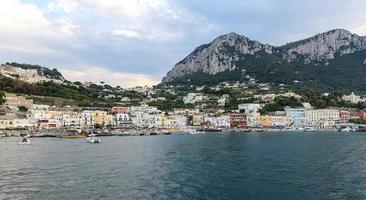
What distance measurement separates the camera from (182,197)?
25703 mm

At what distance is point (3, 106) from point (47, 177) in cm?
8917

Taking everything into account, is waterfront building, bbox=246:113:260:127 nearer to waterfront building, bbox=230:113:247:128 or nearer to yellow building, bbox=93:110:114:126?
waterfront building, bbox=230:113:247:128

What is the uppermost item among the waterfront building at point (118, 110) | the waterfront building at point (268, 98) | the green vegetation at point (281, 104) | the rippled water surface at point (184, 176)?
the waterfront building at point (268, 98)

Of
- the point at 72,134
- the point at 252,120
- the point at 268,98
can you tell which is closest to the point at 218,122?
the point at 252,120

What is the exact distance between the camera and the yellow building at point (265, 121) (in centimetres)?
13388

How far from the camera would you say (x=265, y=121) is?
135 metres

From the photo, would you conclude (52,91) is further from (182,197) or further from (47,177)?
(182,197)

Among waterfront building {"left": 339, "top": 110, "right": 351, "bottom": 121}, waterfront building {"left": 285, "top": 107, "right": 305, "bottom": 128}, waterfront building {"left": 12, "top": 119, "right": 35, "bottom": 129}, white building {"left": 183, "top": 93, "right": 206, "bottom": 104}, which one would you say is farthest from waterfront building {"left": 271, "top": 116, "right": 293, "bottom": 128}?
waterfront building {"left": 12, "top": 119, "right": 35, "bottom": 129}

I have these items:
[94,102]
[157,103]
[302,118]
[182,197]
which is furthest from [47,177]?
[157,103]

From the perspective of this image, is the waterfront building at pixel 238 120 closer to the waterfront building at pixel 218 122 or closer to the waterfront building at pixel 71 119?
the waterfront building at pixel 218 122

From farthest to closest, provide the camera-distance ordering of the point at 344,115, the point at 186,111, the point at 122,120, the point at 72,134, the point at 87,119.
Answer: the point at 186,111 < the point at 344,115 < the point at 122,120 < the point at 87,119 < the point at 72,134

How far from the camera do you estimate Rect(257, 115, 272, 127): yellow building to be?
13388 centimetres

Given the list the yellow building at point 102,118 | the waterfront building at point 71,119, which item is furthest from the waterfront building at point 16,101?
the yellow building at point 102,118

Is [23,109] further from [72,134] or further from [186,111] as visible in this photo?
[186,111]
